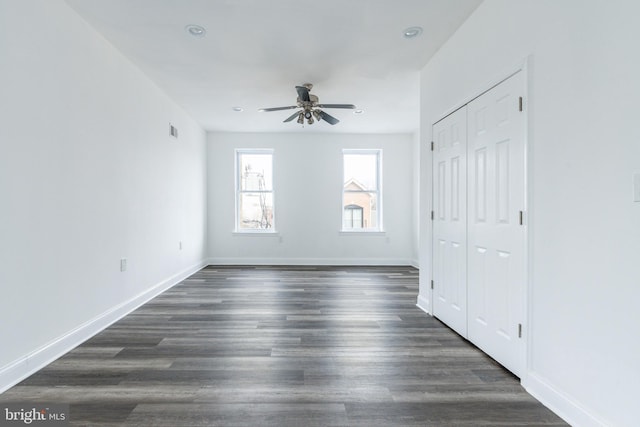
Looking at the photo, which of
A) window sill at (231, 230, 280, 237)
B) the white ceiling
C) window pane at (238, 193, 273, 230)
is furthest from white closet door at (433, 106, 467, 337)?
window pane at (238, 193, 273, 230)

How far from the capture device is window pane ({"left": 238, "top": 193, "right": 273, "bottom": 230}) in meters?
6.54

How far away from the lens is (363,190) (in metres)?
6.61

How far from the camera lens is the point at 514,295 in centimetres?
204

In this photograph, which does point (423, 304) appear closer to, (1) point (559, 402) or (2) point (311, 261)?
(1) point (559, 402)

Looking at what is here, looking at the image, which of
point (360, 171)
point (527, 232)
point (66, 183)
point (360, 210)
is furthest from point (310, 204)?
point (527, 232)

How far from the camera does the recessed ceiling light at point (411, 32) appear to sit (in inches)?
109

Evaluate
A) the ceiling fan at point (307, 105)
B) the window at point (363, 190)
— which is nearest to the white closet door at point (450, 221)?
the ceiling fan at point (307, 105)

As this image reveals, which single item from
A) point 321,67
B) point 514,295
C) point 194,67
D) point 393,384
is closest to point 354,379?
point 393,384

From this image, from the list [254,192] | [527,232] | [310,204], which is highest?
[254,192]

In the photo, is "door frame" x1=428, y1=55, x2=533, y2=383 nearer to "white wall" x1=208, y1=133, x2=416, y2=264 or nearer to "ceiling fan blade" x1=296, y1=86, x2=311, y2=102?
"ceiling fan blade" x1=296, y1=86, x2=311, y2=102

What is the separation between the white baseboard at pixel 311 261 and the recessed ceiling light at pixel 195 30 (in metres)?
4.45

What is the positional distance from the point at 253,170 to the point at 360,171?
2279 mm

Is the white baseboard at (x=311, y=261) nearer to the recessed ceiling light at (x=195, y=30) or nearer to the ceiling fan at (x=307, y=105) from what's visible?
the ceiling fan at (x=307, y=105)

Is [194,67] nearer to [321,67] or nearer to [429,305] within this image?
[321,67]
